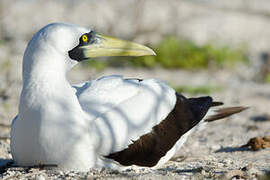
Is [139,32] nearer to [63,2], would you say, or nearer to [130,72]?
[130,72]

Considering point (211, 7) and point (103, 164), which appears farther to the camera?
point (211, 7)

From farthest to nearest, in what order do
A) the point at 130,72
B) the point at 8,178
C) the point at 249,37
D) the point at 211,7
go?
the point at 211,7
the point at 249,37
the point at 130,72
the point at 8,178

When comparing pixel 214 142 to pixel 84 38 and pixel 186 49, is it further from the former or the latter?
pixel 186 49

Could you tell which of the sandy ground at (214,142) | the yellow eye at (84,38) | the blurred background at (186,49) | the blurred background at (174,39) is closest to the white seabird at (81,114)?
the yellow eye at (84,38)

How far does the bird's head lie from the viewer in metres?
3.92

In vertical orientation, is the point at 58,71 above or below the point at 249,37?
above

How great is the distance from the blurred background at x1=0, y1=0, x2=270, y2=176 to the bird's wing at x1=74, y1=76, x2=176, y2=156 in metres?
0.86

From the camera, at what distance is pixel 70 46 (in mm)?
4066

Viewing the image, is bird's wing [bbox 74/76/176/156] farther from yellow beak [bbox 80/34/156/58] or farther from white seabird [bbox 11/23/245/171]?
yellow beak [bbox 80/34/156/58]

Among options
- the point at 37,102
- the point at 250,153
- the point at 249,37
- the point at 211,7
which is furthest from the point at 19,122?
the point at 211,7

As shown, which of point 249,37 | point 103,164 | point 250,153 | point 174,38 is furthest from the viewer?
point 249,37

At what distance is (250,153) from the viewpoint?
5.02 meters

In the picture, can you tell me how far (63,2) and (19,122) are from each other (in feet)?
30.9

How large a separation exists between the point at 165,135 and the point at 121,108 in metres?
0.60
